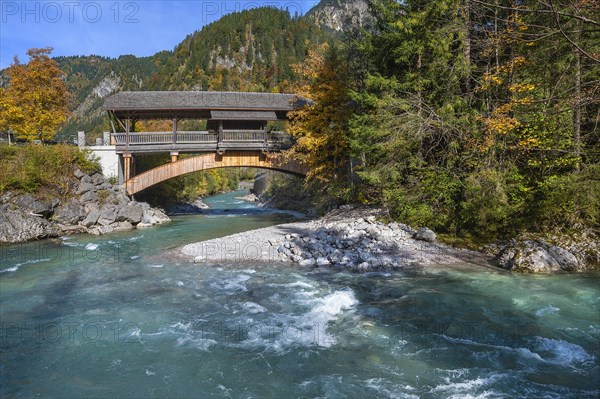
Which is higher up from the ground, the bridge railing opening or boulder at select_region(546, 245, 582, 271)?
the bridge railing opening

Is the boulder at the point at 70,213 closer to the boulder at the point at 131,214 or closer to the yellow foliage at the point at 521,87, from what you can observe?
the boulder at the point at 131,214

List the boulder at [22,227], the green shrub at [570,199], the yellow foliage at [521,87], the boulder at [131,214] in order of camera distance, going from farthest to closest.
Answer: the boulder at [131,214]
the boulder at [22,227]
the green shrub at [570,199]
the yellow foliage at [521,87]

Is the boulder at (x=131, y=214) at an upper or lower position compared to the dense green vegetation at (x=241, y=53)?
lower

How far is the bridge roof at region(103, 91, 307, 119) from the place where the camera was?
23.4 meters

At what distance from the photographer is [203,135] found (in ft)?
82.2

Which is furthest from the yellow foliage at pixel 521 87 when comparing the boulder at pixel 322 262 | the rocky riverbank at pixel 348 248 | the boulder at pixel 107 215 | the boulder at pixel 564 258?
the boulder at pixel 107 215

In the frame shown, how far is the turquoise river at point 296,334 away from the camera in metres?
5.98

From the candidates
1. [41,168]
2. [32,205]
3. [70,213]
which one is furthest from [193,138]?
[32,205]

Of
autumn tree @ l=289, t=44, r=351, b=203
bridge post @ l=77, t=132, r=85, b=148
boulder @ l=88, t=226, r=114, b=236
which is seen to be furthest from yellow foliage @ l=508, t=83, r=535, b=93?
bridge post @ l=77, t=132, r=85, b=148

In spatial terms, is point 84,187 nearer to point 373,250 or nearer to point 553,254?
point 373,250

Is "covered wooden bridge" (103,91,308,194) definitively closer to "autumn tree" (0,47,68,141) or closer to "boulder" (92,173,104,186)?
"boulder" (92,173,104,186)

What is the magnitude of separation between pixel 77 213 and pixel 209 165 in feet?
Result: 27.3

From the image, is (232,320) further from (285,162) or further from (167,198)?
(167,198)

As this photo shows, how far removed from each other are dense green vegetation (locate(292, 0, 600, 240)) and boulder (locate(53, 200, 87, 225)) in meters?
13.6
